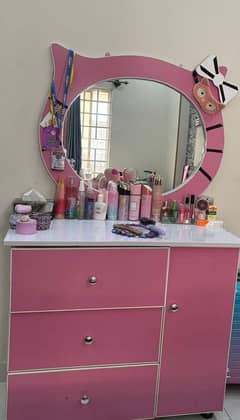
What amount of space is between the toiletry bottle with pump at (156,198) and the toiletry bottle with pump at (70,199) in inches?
14.8

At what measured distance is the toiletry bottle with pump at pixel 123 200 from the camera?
183 cm

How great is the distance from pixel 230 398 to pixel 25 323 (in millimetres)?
1119

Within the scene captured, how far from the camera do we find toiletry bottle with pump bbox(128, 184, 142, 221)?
183 cm

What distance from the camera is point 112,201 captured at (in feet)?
5.98

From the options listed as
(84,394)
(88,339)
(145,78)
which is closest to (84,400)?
(84,394)

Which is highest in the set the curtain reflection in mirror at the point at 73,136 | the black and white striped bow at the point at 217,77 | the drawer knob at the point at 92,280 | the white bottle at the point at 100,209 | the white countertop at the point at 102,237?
the black and white striped bow at the point at 217,77

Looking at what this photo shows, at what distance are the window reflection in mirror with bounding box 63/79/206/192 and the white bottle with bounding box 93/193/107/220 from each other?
5.7 inches

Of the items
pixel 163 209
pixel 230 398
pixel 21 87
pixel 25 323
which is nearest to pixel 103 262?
pixel 25 323

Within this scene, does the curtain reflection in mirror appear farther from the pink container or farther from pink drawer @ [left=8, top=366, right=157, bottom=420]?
pink drawer @ [left=8, top=366, right=157, bottom=420]

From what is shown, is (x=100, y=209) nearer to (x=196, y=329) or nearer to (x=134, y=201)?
(x=134, y=201)

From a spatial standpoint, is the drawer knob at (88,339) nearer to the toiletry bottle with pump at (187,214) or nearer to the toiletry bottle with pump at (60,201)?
the toiletry bottle with pump at (60,201)

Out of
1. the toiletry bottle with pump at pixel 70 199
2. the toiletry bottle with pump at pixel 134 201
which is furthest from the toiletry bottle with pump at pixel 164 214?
the toiletry bottle with pump at pixel 70 199

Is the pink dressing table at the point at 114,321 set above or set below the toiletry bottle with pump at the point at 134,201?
below

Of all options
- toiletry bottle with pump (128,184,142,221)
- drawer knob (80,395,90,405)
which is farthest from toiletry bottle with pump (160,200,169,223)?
drawer knob (80,395,90,405)
